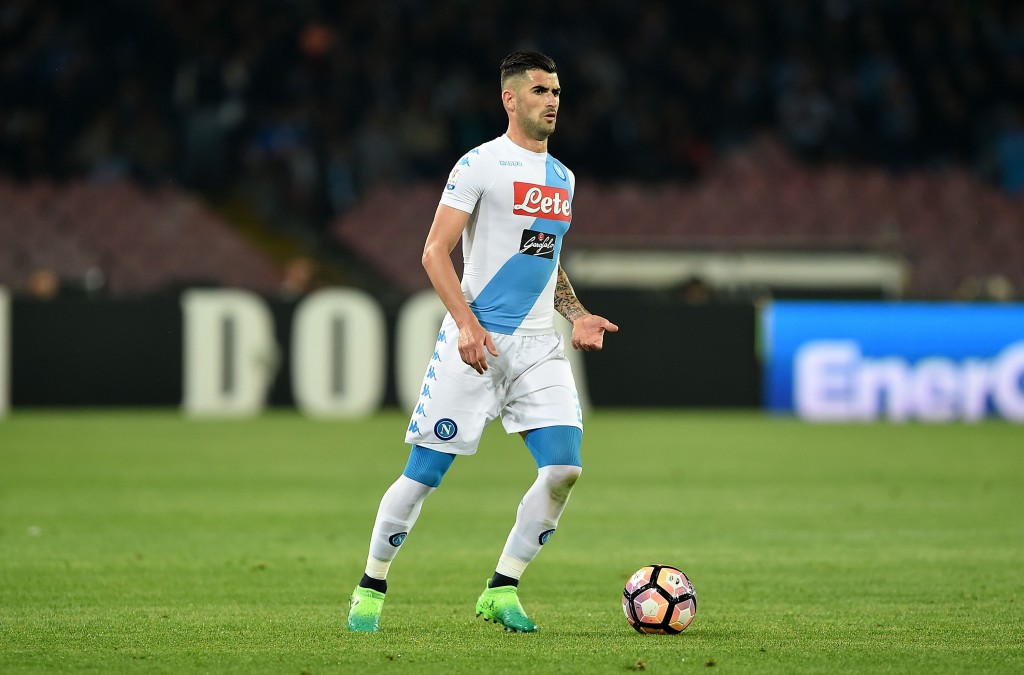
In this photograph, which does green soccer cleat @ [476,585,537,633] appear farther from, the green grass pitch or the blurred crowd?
the blurred crowd

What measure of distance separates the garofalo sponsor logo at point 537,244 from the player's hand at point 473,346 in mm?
473

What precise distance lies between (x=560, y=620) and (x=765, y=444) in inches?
373

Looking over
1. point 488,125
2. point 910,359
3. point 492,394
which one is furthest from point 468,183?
point 488,125

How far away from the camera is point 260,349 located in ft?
62.1

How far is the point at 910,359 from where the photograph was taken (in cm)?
1867

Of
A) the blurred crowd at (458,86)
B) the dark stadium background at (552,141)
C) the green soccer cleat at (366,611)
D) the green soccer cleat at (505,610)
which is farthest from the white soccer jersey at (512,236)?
the blurred crowd at (458,86)

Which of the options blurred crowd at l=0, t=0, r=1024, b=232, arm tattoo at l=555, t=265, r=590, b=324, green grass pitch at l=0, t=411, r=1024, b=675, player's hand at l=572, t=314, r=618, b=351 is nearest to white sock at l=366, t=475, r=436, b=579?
green grass pitch at l=0, t=411, r=1024, b=675

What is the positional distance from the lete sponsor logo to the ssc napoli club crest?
0.87 metres

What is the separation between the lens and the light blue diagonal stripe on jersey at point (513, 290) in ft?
20.5

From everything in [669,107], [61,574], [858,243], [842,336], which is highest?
[669,107]

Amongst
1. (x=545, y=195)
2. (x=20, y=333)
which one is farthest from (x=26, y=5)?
(x=545, y=195)

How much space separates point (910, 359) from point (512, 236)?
43.8 feet

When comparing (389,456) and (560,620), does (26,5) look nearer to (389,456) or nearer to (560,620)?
(389,456)

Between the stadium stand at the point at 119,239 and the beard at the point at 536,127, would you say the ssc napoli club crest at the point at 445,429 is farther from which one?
the stadium stand at the point at 119,239
